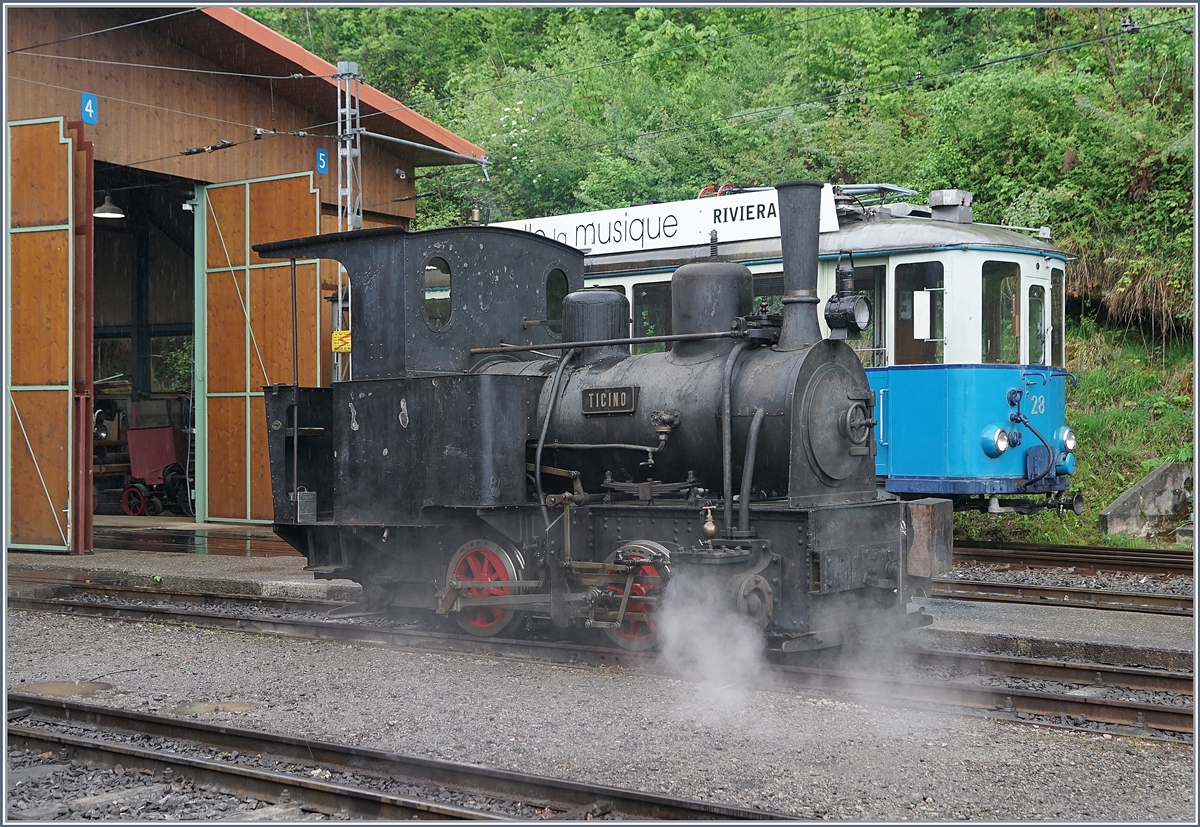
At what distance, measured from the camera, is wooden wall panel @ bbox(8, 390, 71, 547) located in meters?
13.7

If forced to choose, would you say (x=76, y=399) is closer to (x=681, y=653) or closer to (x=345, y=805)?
(x=681, y=653)

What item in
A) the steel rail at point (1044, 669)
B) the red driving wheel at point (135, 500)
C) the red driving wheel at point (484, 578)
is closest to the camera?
the steel rail at point (1044, 669)

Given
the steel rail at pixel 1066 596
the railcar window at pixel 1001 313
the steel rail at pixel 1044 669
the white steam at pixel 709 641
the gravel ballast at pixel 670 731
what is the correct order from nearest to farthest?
the gravel ballast at pixel 670 731, the steel rail at pixel 1044 669, the white steam at pixel 709 641, the steel rail at pixel 1066 596, the railcar window at pixel 1001 313

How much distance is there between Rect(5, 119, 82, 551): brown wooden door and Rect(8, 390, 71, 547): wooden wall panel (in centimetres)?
1

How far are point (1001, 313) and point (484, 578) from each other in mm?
5843

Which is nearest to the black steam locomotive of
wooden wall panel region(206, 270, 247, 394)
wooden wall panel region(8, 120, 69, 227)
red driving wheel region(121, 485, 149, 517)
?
wooden wall panel region(8, 120, 69, 227)

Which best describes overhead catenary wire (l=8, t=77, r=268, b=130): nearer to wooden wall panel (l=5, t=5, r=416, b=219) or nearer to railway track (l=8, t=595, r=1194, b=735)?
wooden wall panel (l=5, t=5, r=416, b=219)

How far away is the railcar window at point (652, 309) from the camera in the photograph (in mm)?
11664

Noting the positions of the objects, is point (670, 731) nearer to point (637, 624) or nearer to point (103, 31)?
point (637, 624)

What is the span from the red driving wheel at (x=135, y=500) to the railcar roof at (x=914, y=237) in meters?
13.3

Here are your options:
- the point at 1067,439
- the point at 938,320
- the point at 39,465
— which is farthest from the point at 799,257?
the point at 39,465

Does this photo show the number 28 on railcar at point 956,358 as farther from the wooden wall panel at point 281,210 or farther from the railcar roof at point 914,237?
the wooden wall panel at point 281,210

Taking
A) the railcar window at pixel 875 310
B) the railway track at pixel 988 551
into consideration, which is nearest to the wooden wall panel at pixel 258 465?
the railway track at pixel 988 551

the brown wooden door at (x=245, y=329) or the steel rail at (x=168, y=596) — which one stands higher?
the brown wooden door at (x=245, y=329)
